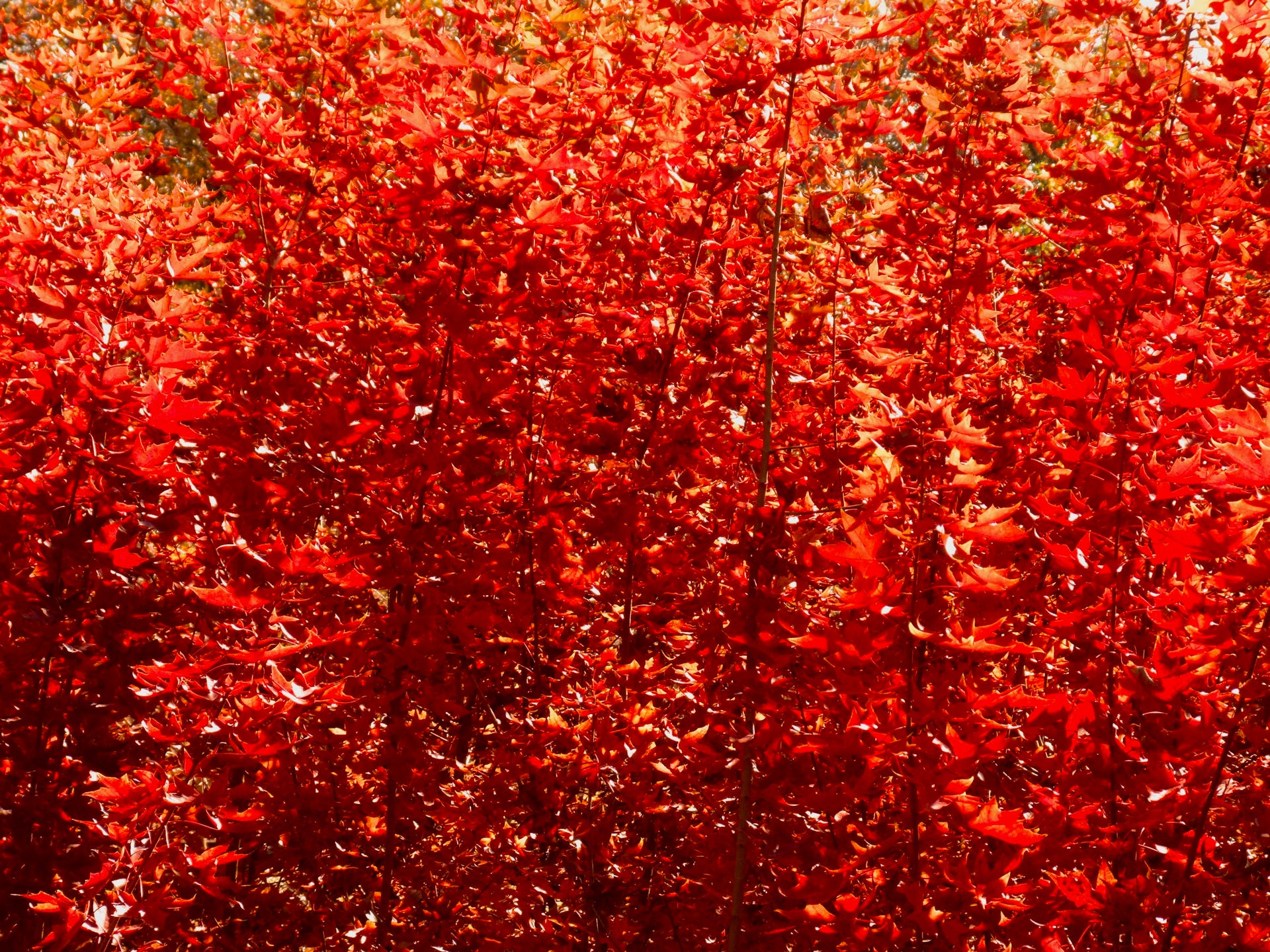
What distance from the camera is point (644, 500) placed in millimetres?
2408

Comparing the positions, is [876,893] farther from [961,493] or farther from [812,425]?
[812,425]

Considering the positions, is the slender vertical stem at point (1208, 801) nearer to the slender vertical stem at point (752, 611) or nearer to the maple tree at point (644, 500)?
the maple tree at point (644, 500)

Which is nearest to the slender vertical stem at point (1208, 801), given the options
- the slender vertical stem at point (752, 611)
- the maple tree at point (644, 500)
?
the maple tree at point (644, 500)

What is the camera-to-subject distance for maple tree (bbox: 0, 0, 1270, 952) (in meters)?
1.77

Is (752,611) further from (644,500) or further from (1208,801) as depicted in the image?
(1208,801)

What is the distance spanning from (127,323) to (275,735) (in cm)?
81

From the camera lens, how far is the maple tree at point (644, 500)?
1.77 m

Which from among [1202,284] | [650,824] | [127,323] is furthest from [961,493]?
[127,323]

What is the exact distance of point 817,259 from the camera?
302 centimetres

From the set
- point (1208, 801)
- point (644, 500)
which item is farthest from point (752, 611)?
point (1208, 801)

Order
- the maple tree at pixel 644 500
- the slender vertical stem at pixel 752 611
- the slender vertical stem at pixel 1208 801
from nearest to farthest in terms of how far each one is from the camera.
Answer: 1. the slender vertical stem at pixel 1208 801
2. the maple tree at pixel 644 500
3. the slender vertical stem at pixel 752 611

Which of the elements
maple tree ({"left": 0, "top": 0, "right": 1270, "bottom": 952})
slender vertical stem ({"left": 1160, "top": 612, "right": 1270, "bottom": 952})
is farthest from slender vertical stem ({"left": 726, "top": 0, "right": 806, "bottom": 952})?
slender vertical stem ({"left": 1160, "top": 612, "right": 1270, "bottom": 952})

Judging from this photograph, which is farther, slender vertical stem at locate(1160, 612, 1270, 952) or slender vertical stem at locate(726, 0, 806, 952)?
slender vertical stem at locate(726, 0, 806, 952)

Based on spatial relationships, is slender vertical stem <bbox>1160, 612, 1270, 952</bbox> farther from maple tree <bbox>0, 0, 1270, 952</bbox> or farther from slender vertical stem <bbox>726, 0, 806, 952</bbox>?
slender vertical stem <bbox>726, 0, 806, 952</bbox>
